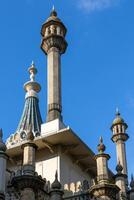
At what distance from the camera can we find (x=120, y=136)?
29.8 meters

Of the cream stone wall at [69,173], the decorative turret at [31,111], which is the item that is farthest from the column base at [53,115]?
the cream stone wall at [69,173]

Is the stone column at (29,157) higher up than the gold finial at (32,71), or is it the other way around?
the gold finial at (32,71)

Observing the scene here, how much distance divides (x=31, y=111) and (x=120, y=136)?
500cm

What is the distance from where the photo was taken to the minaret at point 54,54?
85.1 ft

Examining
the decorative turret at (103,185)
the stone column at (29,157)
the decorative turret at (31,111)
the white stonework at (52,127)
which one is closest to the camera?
the stone column at (29,157)

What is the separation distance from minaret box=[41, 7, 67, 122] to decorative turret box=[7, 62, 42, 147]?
2138mm

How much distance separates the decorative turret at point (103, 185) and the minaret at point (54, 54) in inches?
203

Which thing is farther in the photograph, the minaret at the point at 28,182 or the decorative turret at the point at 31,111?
the decorative turret at the point at 31,111

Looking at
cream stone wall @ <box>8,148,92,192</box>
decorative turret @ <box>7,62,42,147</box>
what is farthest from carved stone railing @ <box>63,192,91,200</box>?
decorative turret @ <box>7,62,42,147</box>

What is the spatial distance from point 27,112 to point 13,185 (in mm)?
10550

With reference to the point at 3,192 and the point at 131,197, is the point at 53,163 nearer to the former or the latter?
the point at 131,197

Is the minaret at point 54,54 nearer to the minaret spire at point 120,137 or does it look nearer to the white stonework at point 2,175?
the minaret spire at point 120,137

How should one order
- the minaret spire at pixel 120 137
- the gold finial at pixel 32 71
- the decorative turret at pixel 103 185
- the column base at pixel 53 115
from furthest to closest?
1. the gold finial at pixel 32 71
2. the minaret spire at pixel 120 137
3. the column base at pixel 53 115
4. the decorative turret at pixel 103 185

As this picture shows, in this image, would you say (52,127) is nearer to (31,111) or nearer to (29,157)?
(29,157)
